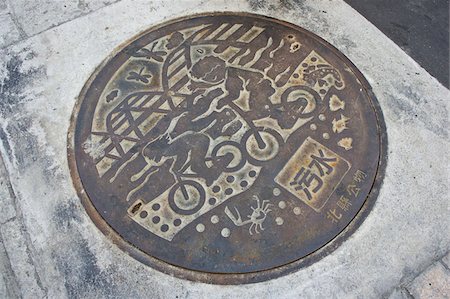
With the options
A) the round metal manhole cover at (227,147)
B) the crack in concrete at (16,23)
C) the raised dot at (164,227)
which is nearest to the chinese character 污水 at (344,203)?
the round metal manhole cover at (227,147)

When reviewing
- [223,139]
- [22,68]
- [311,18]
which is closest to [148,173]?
[223,139]

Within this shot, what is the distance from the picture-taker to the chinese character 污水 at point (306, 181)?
1.99 metres

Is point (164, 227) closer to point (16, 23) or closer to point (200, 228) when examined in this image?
point (200, 228)

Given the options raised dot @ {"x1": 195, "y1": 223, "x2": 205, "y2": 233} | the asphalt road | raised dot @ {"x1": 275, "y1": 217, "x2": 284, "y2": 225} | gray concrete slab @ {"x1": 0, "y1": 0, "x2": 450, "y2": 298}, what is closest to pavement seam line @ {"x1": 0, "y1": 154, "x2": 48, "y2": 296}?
gray concrete slab @ {"x1": 0, "y1": 0, "x2": 450, "y2": 298}

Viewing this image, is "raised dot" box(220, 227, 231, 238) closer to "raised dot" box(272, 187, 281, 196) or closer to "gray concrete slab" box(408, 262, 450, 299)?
"raised dot" box(272, 187, 281, 196)

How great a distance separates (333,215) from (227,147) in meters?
0.58

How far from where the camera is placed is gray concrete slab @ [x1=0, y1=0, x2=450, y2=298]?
1.83 metres

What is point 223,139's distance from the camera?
2.11m

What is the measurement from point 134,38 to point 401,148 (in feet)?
5.02

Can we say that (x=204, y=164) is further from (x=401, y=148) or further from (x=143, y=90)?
(x=401, y=148)

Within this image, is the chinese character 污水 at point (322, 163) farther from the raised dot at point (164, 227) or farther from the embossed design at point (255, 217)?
the raised dot at point (164, 227)

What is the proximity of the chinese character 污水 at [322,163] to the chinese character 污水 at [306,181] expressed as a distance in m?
0.03

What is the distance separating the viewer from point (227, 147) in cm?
Result: 209

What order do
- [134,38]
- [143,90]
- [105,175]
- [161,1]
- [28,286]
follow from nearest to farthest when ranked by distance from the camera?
1. [28,286]
2. [105,175]
3. [143,90]
4. [134,38]
5. [161,1]
